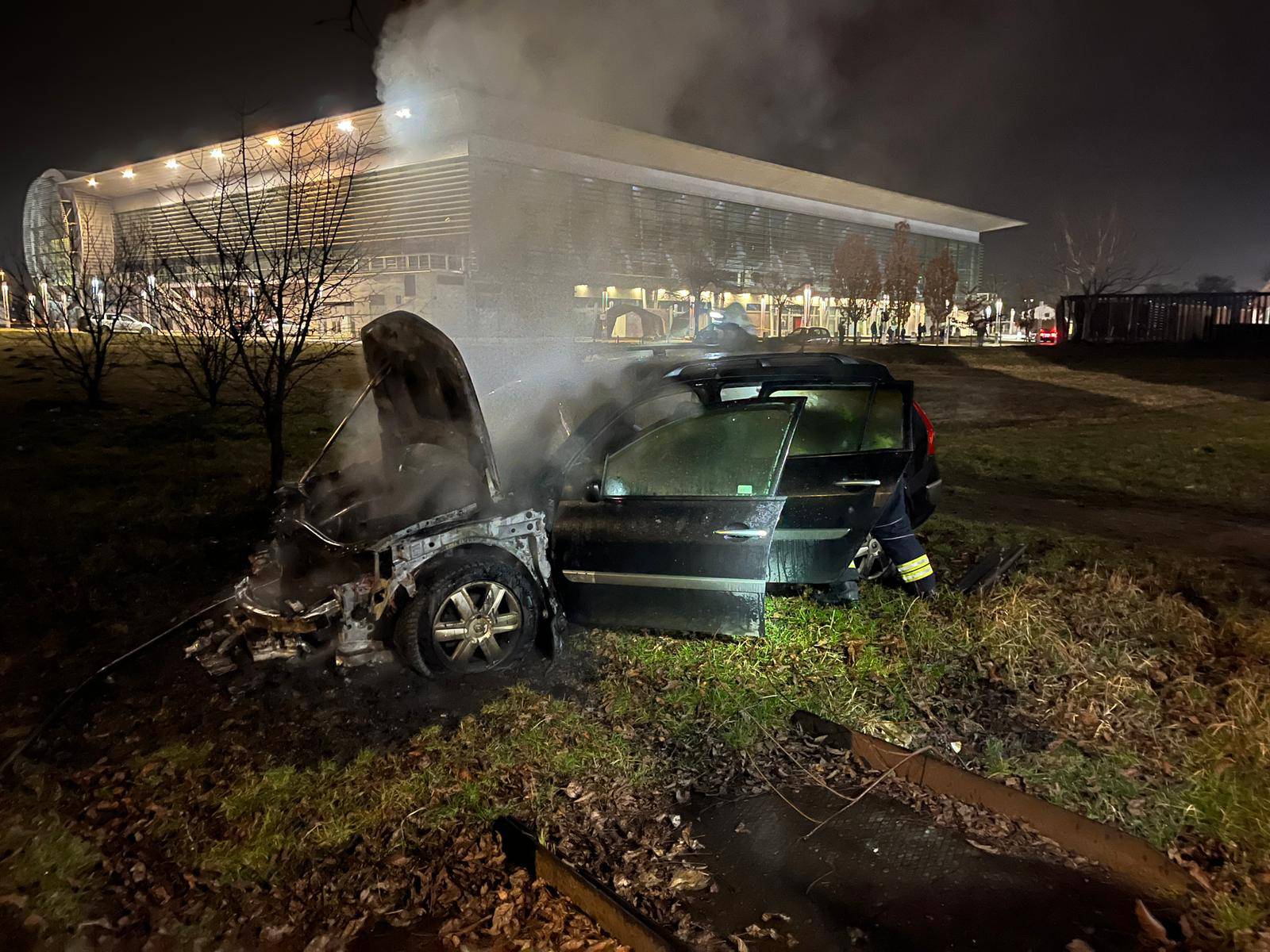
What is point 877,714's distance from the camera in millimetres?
3602

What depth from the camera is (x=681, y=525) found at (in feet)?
13.0

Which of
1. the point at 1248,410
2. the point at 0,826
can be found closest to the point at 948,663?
the point at 0,826

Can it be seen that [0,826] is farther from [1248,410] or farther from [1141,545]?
[1248,410]

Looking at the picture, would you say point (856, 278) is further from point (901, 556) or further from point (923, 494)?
point (901, 556)

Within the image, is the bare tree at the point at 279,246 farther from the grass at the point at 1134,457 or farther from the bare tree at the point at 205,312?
the grass at the point at 1134,457

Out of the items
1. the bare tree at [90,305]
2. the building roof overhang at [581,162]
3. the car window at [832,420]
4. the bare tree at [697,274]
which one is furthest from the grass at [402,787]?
the bare tree at [697,274]

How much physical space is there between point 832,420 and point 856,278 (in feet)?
110

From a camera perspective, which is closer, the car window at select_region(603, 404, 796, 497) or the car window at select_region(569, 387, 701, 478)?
the car window at select_region(603, 404, 796, 497)

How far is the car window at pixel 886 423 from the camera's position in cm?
472

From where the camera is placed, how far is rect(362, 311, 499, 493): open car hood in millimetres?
4230

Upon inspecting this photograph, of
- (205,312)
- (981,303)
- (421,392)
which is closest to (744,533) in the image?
(421,392)

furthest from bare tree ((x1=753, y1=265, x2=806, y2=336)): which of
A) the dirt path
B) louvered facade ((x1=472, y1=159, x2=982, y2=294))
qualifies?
the dirt path

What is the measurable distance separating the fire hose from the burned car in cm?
79

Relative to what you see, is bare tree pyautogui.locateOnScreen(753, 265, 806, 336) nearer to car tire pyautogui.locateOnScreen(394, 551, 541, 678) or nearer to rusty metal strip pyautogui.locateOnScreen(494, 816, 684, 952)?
car tire pyautogui.locateOnScreen(394, 551, 541, 678)
